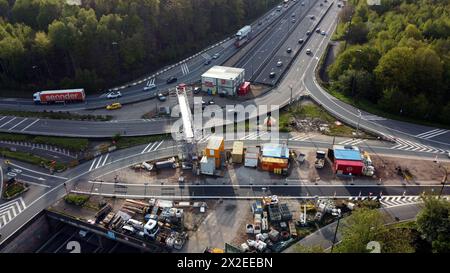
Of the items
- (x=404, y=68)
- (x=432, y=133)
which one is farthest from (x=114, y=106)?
(x=432, y=133)

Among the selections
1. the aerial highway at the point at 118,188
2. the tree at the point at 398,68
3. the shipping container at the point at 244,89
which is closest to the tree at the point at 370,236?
the aerial highway at the point at 118,188

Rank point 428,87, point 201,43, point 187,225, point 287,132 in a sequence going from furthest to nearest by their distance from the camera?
1. point 201,43
2. point 428,87
3. point 287,132
4. point 187,225

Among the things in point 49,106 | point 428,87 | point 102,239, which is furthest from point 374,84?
point 49,106

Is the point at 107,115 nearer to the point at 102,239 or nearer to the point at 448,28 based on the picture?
the point at 102,239

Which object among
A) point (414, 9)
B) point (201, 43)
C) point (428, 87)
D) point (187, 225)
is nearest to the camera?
point (187, 225)

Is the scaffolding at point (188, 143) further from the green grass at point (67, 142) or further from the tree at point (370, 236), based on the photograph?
the tree at point (370, 236)

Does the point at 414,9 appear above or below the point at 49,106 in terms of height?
above
